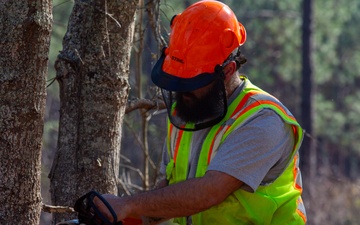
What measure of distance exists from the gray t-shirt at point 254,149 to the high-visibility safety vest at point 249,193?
1.7 inches

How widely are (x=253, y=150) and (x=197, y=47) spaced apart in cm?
54

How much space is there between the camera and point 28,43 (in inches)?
141

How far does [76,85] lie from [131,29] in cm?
48

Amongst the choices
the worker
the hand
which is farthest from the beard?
the hand

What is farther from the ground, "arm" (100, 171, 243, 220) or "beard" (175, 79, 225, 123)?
"beard" (175, 79, 225, 123)

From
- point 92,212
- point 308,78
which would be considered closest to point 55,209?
point 92,212

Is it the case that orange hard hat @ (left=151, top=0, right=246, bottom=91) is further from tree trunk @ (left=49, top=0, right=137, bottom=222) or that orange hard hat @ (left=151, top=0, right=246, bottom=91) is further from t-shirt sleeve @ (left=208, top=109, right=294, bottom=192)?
tree trunk @ (left=49, top=0, right=137, bottom=222)

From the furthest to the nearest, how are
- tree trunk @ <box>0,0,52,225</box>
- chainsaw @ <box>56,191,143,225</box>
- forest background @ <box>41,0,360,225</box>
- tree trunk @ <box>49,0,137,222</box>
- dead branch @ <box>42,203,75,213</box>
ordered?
forest background @ <box>41,0,360,225</box> < tree trunk @ <box>49,0,137,222</box> < dead branch @ <box>42,203,75,213</box> < tree trunk @ <box>0,0,52,225</box> < chainsaw @ <box>56,191,143,225</box>

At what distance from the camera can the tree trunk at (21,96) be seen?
357 cm

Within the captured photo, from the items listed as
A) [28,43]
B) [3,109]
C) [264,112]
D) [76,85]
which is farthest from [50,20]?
[264,112]

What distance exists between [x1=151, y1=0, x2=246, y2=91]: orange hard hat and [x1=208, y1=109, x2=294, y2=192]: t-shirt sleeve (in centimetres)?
29

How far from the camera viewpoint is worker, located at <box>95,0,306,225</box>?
351 centimetres

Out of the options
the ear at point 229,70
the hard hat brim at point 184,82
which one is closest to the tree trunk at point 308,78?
the ear at point 229,70

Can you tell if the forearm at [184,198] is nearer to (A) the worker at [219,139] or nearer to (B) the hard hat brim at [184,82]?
(A) the worker at [219,139]
